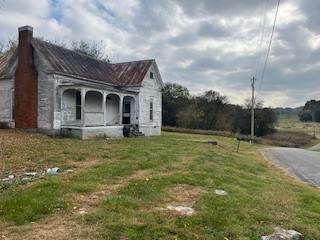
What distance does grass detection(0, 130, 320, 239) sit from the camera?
5.62 meters

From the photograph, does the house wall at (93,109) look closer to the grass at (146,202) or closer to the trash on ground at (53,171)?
the grass at (146,202)

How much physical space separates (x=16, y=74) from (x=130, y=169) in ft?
48.0

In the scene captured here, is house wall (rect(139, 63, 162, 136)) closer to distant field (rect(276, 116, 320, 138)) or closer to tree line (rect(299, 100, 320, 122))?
distant field (rect(276, 116, 320, 138))

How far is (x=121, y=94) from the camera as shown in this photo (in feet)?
80.0

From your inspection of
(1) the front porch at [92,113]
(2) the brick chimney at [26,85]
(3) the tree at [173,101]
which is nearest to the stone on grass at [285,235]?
(1) the front porch at [92,113]

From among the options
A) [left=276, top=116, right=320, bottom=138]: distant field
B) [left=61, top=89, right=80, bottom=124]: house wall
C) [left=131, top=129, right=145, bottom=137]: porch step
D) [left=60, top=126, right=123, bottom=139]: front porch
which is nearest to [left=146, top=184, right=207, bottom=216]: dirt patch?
[left=60, top=126, right=123, bottom=139]: front porch

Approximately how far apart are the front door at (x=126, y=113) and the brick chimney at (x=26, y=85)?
27.2ft

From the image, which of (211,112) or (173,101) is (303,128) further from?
(173,101)

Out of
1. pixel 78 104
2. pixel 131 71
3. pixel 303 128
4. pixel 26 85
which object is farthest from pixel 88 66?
pixel 303 128

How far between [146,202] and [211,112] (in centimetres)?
5192

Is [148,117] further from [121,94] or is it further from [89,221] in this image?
[89,221]

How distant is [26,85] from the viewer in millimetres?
20969

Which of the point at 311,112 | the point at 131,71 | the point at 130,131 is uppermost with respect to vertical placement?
the point at 131,71

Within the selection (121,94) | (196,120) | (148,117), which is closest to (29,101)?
(121,94)
